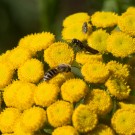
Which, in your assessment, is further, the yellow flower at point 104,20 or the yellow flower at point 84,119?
the yellow flower at point 104,20

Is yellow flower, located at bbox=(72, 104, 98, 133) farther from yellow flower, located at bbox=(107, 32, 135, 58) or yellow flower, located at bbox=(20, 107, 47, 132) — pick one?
yellow flower, located at bbox=(107, 32, 135, 58)

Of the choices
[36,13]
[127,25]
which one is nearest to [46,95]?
[127,25]

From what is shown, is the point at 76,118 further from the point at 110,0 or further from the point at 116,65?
the point at 110,0

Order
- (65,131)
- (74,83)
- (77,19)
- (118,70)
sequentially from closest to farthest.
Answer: (65,131) → (74,83) → (118,70) → (77,19)

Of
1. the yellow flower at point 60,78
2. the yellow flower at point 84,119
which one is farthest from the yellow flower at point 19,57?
the yellow flower at point 84,119

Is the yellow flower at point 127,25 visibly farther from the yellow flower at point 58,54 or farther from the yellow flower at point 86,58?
the yellow flower at point 58,54

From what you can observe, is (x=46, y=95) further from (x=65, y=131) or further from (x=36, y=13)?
(x=36, y=13)

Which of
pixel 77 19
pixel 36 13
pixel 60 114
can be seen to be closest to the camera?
pixel 60 114

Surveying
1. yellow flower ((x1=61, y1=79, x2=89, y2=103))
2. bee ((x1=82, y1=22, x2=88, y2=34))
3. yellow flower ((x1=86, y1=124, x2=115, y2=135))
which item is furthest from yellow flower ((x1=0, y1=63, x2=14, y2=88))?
yellow flower ((x1=86, y1=124, x2=115, y2=135))
